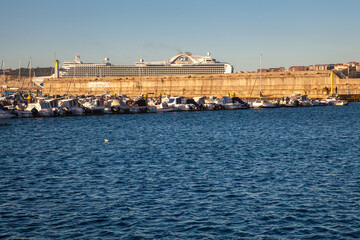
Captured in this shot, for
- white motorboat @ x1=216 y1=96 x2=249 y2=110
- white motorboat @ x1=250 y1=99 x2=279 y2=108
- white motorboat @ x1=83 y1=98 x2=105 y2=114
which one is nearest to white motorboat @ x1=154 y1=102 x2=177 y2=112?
white motorboat @ x1=83 y1=98 x2=105 y2=114

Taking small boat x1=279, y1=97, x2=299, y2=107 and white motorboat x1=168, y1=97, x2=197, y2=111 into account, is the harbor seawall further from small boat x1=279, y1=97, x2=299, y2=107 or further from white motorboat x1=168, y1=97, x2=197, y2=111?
white motorboat x1=168, y1=97, x2=197, y2=111

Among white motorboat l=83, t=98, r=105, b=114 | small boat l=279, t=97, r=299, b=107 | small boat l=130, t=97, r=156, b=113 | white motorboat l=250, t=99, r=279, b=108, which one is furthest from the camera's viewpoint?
small boat l=279, t=97, r=299, b=107

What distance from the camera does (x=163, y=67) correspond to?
149m

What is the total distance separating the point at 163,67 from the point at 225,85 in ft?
173

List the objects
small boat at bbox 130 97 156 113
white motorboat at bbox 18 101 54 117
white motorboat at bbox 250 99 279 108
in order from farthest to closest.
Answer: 1. white motorboat at bbox 250 99 279 108
2. small boat at bbox 130 97 156 113
3. white motorboat at bbox 18 101 54 117

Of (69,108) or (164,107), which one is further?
(164,107)

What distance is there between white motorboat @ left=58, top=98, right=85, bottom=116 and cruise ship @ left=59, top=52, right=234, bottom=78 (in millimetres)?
85009

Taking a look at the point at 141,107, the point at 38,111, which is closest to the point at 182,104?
the point at 141,107

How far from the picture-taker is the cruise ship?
147 metres

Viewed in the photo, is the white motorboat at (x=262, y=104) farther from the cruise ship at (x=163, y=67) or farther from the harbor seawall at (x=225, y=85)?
the cruise ship at (x=163, y=67)

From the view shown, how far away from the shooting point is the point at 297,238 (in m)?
11.1

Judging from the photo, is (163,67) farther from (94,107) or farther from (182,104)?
(94,107)

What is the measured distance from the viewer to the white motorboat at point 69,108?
59.9 metres

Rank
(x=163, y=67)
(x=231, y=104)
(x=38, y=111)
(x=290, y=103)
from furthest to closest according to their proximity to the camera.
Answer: (x=163, y=67) < (x=290, y=103) < (x=231, y=104) < (x=38, y=111)
